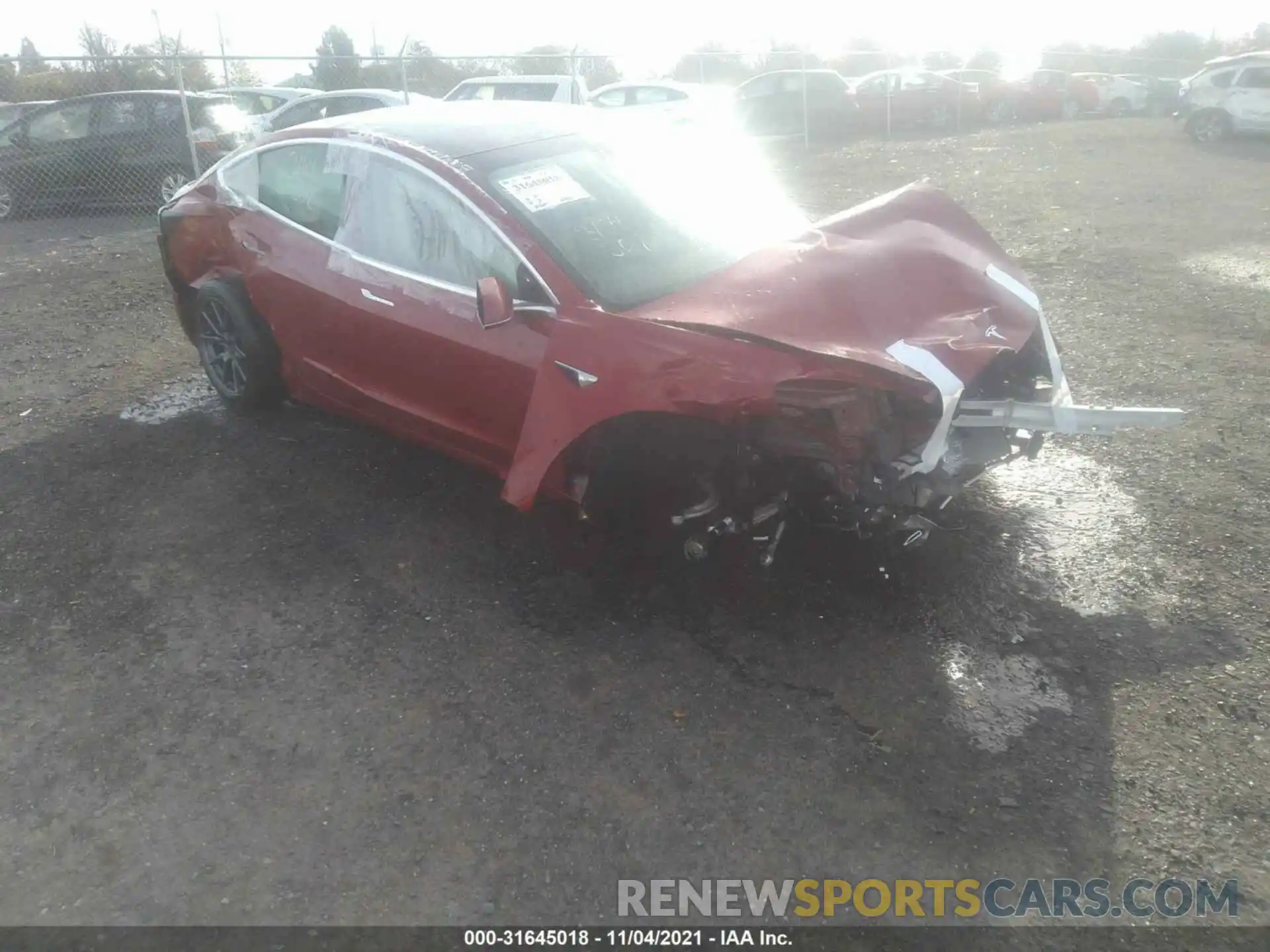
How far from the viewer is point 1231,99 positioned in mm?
16859

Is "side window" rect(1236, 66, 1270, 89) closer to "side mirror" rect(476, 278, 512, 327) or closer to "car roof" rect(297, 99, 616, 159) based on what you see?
"car roof" rect(297, 99, 616, 159)

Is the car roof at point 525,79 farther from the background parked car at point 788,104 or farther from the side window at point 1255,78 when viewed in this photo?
the side window at point 1255,78

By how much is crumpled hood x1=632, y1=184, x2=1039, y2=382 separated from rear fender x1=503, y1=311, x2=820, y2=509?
87mm

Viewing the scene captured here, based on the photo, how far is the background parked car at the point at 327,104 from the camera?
13727 millimetres

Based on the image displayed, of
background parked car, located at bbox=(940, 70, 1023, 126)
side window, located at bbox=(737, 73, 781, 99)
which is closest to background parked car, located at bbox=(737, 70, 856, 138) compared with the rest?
side window, located at bbox=(737, 73, 781, 99)

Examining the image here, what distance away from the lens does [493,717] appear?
133 inches

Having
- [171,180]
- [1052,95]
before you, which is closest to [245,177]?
[171,180]

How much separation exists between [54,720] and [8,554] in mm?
1431

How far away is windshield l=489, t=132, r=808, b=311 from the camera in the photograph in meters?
4.01

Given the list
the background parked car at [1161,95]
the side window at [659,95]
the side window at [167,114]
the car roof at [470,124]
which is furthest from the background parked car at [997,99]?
the car roof at [470,124]

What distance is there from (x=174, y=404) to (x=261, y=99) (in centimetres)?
987

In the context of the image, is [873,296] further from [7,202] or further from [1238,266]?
[7,202]

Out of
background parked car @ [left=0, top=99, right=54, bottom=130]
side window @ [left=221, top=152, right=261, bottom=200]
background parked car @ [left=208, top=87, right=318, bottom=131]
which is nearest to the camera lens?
side window @ [left=221, top=152, right=261, bottom=200]

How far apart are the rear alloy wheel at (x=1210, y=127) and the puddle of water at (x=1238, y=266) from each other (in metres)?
9.69
